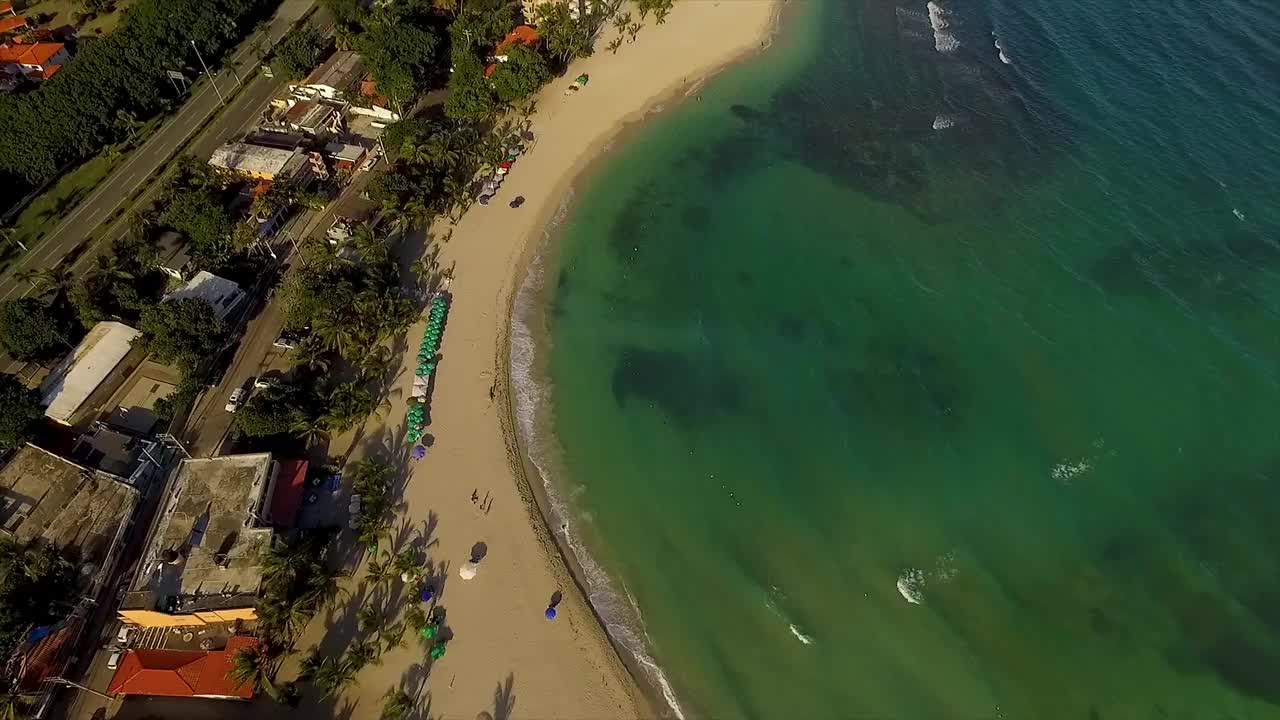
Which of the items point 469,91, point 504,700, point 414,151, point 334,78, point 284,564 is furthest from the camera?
point 334,78

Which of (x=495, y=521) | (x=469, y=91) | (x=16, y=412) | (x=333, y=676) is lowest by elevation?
(x=495, y=521)

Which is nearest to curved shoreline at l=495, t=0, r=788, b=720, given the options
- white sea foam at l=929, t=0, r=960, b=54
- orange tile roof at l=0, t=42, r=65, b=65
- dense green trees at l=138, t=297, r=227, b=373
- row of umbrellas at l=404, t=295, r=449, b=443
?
row of umbrellas at l=404, t=295, r=449, b=443

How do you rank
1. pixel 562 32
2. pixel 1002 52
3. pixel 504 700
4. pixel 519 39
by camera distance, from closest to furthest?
pixel 504 700 < pixel 562 32 < pixel 519 39 < pixel 1002 52

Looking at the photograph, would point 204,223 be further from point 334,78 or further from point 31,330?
point 334,78

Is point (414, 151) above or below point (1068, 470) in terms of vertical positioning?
above

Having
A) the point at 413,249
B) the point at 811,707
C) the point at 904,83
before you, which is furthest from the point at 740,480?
the point at 904,83

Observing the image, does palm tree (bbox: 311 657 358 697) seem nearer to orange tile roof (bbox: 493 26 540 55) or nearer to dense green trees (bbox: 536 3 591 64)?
orange tile roof (bbox: 493 26 540 55)

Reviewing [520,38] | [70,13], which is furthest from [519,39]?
[70,13]
